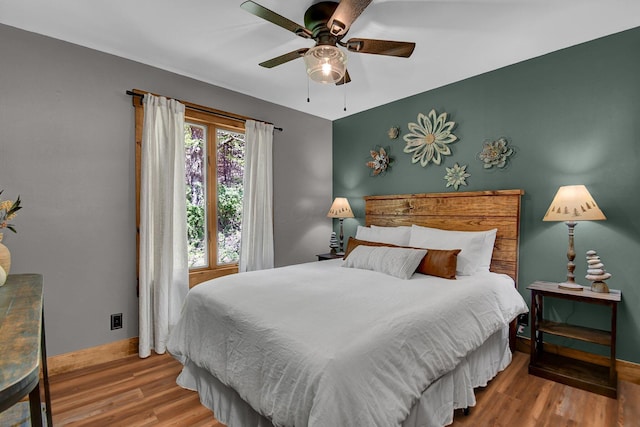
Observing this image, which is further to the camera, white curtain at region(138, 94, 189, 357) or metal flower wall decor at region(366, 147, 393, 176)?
metal flower wall decor at region(366, 147, 393, 176)

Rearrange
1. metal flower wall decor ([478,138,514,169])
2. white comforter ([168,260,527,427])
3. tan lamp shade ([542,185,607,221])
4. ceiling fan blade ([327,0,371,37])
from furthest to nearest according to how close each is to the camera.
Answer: metal flower wall decor ([478,138,514,169]), tan lamp shade ([542,185,607,221]), ceiling fan blade ([327,0,371,37]), white comforter ([168,260,527,427])

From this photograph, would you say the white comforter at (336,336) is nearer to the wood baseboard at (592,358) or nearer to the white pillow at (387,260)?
the white pillow at (387,260)

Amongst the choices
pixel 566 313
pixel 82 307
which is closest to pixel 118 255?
pixel 82 307

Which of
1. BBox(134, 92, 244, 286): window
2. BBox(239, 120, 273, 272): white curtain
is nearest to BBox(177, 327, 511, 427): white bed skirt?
BBox(134, 92, 244, 286): window

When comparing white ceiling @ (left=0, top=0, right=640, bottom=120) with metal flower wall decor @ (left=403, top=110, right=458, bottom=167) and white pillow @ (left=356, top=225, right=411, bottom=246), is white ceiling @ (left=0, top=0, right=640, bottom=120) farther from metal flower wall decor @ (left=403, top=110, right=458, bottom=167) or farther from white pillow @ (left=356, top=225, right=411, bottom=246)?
white pillow @ (left=356, top=225, right=411, bottom=246)

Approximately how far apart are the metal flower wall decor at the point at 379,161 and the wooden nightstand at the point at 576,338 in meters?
2.00

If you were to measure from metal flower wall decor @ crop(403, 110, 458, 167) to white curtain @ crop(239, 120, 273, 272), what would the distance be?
166 cm

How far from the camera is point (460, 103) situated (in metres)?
3.15

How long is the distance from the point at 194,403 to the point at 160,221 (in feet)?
5.02

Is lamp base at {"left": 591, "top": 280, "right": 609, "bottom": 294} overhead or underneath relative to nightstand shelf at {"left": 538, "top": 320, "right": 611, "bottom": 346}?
overhead

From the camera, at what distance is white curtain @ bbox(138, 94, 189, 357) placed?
105 inches

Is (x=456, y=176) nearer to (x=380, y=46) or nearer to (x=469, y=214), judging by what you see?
(x=469, y=214)

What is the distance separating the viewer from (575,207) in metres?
2.22

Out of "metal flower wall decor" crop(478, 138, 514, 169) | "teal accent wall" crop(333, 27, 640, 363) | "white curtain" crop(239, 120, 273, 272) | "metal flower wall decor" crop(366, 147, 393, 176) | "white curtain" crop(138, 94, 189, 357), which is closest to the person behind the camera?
"teal accent wall" crop(333, 27, 640, 363)
